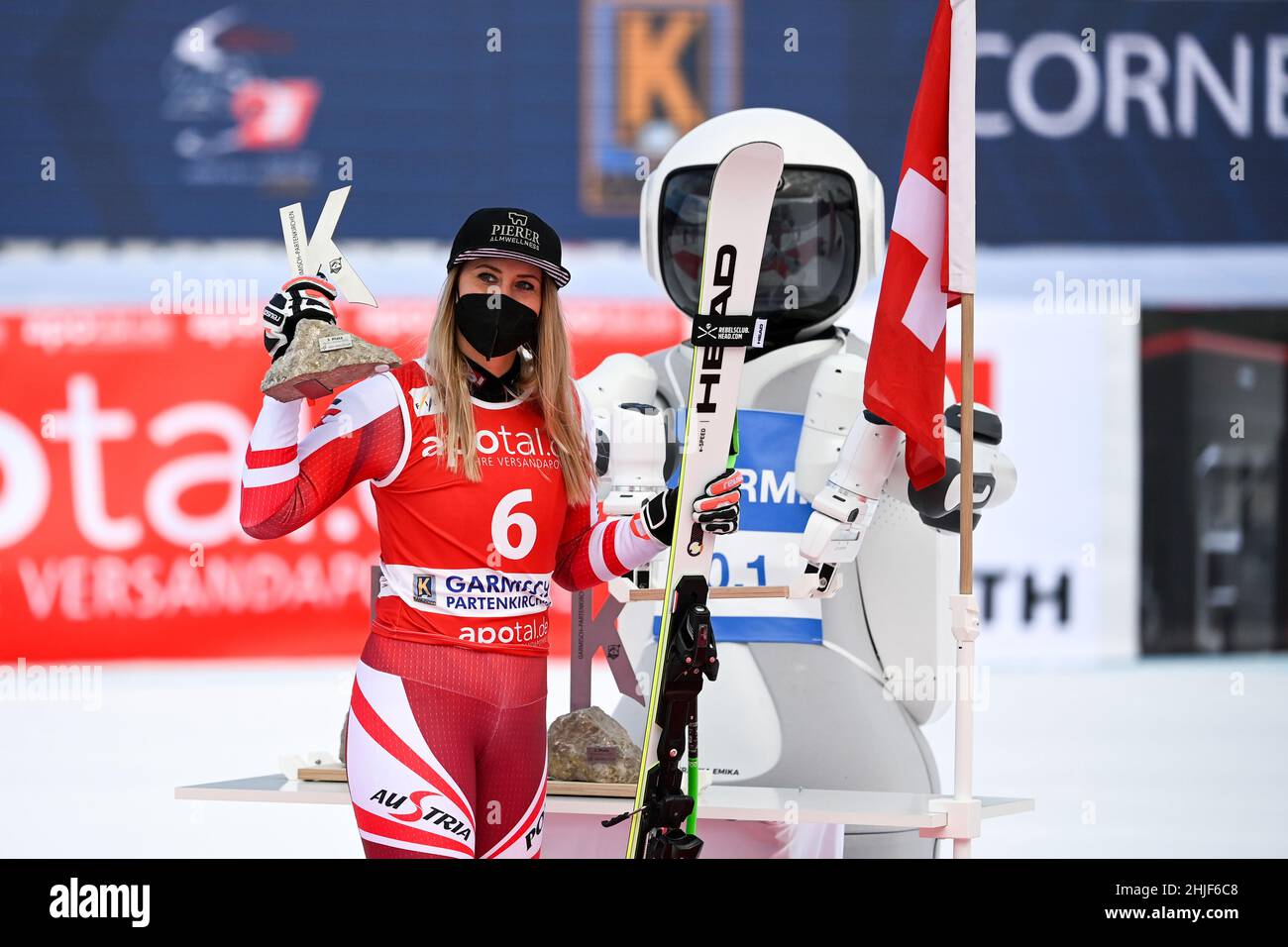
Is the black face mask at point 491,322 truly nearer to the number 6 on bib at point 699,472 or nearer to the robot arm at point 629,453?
the number 6 on bib at point 699,472

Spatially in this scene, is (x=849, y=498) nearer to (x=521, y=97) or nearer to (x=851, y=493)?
(x=851, y=493)

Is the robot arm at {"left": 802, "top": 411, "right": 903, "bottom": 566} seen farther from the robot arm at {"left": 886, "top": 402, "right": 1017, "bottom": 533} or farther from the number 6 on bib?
the number 6 on bib

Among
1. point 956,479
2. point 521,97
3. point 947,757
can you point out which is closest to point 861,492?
point 956,479

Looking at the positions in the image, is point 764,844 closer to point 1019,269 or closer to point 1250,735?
point 1250,735

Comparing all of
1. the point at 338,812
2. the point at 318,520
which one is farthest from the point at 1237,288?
the point at 338,812

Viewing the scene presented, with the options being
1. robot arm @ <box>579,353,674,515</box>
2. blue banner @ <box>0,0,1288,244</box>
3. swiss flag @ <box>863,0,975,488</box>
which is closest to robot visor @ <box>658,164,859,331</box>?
swiss flag @ <box>863,0,975,488</box>

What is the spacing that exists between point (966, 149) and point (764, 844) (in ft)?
5.71

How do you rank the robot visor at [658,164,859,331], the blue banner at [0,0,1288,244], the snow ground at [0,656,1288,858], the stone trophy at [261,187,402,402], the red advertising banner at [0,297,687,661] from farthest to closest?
1. the blue banner at [0,0,1288,244]
2. the red advertising banner at [0,297,687,661]
3. the snow ground at [0,656,1288,858]
4. the robot visor at [658,164,859,331]
5. the stone trophy at [261,187,402,402]

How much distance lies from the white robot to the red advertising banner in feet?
15.1

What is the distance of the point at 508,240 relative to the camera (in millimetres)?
3023

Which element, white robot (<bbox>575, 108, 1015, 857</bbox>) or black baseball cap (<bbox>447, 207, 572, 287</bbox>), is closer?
black baseball cap (<bbox>447, 207, 572, 287</bbox>)

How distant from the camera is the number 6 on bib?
9.96ft

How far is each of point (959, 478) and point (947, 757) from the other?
4.15 m

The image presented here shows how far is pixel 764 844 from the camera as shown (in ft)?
12.9
